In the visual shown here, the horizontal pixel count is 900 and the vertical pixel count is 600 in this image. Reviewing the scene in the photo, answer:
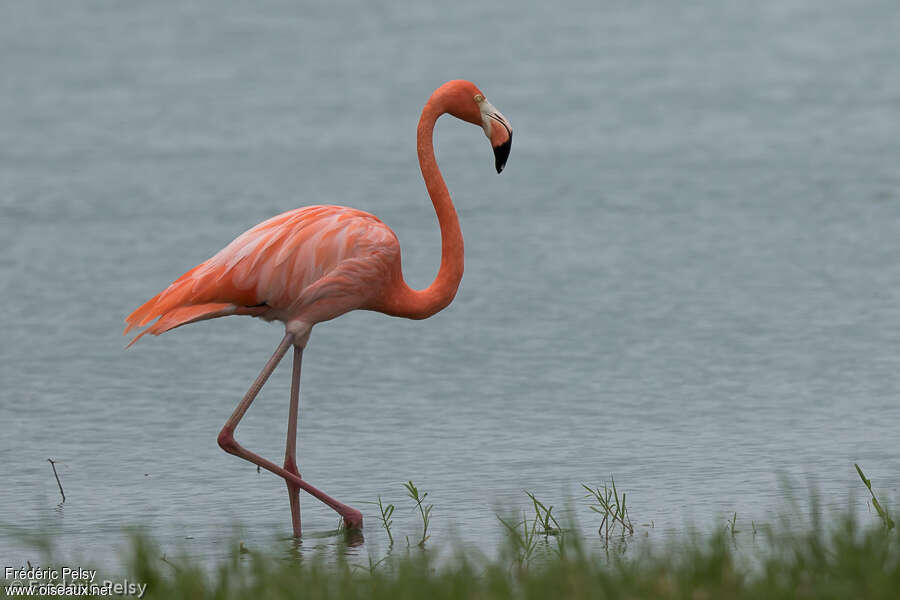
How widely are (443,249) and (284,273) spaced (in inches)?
30.2

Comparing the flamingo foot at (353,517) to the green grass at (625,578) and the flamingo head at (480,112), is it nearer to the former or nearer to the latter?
the flamingo head at (480,112)

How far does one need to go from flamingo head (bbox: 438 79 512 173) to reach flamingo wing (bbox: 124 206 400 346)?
0.65 m

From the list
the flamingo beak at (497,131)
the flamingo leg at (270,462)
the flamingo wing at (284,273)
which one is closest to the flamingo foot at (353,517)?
the flamingo leg at (270,462)

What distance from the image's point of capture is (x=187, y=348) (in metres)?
10.9

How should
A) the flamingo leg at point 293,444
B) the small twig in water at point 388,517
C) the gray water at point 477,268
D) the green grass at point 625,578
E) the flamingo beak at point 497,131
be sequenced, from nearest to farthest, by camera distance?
the green grass at point 625,578
the small twig in water at point 388,517
the flamingo leg at point 293,444
the flamingo beak at point 497,131
the gray water at point 477,268

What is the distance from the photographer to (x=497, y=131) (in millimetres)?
6949

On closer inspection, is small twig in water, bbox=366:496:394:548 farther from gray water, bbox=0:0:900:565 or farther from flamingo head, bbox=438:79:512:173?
flamingo head, bbox=438:79:512:173

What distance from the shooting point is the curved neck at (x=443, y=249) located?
275 inches

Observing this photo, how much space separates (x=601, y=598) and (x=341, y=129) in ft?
49.9

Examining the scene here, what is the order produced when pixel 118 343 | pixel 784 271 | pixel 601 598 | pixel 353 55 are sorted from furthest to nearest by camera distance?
pixel 353 55 < pixel 784 271 < pixel 118 343 < pixel 601 598

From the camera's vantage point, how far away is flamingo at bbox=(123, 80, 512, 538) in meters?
6.62

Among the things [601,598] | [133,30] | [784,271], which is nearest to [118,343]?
[784,271]

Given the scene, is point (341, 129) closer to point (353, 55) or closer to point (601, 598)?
point (353, 55)

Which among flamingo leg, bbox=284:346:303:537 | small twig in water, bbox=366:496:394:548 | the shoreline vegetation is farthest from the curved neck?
the shoreline vegetation
